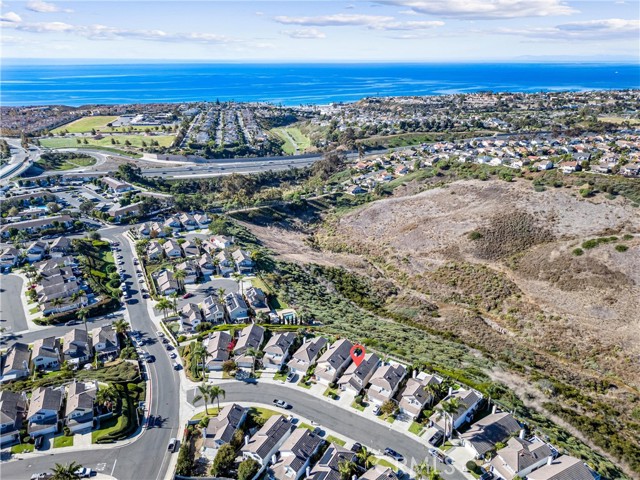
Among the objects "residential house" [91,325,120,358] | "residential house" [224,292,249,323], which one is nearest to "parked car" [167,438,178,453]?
"residential house" [91,325,120,358]

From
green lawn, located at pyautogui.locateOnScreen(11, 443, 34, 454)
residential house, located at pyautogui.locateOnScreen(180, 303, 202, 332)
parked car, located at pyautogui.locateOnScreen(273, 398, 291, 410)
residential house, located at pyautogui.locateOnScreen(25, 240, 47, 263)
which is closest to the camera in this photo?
green lawn, located at pyautogui.locateOnScreen(11, 443, 34, 454)

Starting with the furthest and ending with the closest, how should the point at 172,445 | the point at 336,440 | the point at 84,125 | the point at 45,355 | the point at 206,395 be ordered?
the point at 84,125 → the point at 45,355 → the point at 206,395 → the point at 336,440 → the point at 172,445

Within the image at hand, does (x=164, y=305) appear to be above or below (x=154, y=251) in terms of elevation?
above

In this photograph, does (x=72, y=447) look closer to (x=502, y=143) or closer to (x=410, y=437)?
(x=410, y=437)

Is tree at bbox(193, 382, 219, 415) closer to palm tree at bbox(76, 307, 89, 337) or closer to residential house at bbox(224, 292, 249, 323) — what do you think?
residential house at bbox(224, 292, 249, 323)

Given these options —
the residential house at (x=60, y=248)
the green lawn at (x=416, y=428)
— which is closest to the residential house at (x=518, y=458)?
the green lawn at (x=416, y=428)

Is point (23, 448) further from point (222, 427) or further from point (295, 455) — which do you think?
point (295, 455)

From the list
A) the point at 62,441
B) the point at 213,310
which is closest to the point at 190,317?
the point at 213,310

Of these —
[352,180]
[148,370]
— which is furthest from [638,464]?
[352,180]
